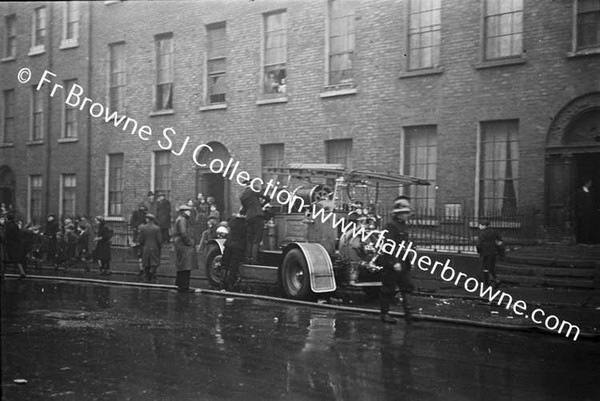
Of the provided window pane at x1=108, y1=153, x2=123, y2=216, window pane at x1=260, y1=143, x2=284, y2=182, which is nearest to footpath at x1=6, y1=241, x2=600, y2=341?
window pane at x1=108, y1=153, x2=123, y2=216

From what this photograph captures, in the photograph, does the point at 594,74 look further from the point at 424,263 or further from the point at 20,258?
the point at 20,258

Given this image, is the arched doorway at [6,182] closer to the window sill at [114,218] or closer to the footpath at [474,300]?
the footpath at [474,300]

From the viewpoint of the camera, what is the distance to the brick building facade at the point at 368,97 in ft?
51.8

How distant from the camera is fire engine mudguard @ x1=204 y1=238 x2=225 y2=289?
15.6m

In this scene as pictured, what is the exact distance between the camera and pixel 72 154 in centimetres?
998

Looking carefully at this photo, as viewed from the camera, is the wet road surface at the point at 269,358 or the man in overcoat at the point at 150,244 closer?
the wet road surface at the point at 269,358

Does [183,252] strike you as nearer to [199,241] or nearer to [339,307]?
[199,241]

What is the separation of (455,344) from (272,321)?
294 cm

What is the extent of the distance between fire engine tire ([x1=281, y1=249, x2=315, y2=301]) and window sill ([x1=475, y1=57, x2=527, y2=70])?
280 inches

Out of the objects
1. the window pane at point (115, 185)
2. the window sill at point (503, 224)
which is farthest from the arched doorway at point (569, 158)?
the window pane at point (115, 185)

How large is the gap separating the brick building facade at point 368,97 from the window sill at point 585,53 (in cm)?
4

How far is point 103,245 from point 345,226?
6916 mm

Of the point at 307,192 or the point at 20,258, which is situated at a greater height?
the point at 307,192

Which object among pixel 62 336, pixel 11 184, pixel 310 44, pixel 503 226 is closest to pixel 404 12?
pixel 310 44
